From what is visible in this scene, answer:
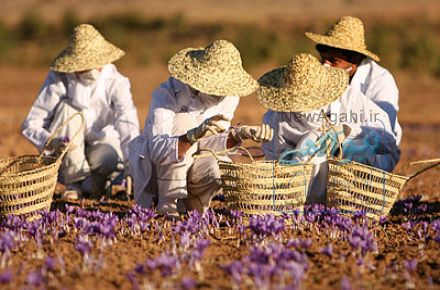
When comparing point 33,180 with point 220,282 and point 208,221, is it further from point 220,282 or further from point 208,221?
point 220,282

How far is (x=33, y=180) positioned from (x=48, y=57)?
2230 cm

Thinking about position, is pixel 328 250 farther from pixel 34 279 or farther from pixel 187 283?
pixel 34 279

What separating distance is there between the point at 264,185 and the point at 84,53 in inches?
100

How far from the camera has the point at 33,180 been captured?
5496mm

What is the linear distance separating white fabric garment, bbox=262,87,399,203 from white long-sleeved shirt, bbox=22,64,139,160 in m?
1.48

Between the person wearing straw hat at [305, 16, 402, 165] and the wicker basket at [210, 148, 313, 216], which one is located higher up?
the person wearing straw hat at [305, 16, 402, 165]

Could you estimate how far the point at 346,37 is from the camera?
7.10m

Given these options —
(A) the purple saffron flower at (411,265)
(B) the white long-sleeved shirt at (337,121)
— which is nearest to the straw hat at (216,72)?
(B) the white long-sleeved shirt at (337,121)

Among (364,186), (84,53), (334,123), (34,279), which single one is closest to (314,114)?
(334,123)

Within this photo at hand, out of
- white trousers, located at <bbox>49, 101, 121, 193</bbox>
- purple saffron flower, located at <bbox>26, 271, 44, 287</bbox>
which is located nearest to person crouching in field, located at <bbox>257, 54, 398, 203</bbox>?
white trousers, located at <bbox>49, 101, 121, 193</bbox>

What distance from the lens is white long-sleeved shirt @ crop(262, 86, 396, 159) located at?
6.10 meters

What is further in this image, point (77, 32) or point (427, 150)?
point (427, 150)

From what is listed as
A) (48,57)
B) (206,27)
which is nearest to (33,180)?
(48,57)

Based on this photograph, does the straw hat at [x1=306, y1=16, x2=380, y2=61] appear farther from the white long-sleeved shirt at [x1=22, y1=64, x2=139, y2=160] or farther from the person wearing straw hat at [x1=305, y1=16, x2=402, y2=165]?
the white long-sleeved shirt at [x1=22, y1=64, x2=139, y2=160]
